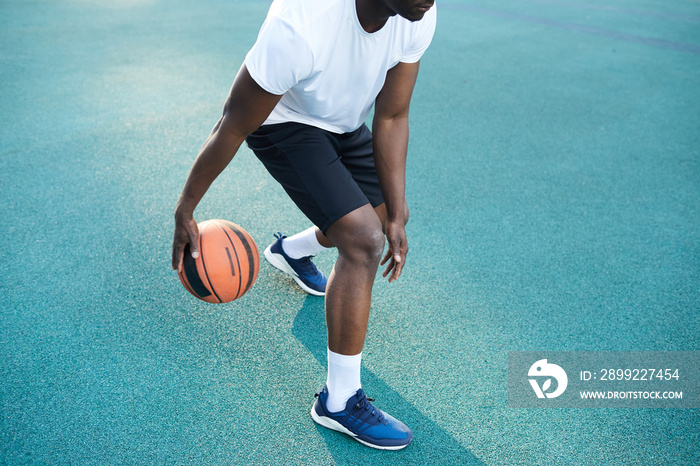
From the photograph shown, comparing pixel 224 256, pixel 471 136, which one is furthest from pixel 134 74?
pixel 224 256

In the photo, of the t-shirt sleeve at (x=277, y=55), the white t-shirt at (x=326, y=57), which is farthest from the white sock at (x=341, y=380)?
the t-shirt sleeve at (x=277, y=55)

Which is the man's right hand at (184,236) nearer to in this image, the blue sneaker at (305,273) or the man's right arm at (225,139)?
the man's right arm at (225,139)

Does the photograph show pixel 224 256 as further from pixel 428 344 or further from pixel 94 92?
pixel 94 92

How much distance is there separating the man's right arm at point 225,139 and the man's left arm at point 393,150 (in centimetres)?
50

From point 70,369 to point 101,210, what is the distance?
1283 millimetres

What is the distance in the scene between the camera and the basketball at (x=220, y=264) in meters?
1.94

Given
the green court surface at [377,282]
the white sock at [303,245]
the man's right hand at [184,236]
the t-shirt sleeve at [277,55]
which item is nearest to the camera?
the t-shirt sleeve at [277,55]

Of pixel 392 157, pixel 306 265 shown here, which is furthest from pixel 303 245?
pixel 392 157

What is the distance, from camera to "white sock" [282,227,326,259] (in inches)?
97.9

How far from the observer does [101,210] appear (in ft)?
10.3

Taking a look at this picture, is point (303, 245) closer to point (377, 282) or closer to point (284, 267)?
point (284, 267)

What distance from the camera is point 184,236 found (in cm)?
183

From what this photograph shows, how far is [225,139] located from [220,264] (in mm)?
500

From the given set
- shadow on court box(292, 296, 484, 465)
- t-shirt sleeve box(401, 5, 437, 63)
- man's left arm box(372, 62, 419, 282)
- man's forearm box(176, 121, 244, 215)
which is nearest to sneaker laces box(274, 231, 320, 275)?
shadow on court box(292, 296, 484, 465)
